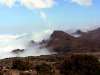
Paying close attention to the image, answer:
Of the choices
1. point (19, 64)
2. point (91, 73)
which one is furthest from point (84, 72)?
point (19, 64)

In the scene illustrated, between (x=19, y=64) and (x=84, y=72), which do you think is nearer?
(x=84, y=72)

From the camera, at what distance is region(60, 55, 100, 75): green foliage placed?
53.3m

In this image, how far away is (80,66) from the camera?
54.6m

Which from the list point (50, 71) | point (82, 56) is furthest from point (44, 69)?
point (82, 56)

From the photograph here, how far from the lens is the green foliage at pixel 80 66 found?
5331 cm

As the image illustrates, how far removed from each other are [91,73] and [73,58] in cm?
Answer: 456

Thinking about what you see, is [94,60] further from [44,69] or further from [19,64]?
[19,64]

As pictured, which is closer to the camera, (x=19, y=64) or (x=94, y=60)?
(x=94, y=60)

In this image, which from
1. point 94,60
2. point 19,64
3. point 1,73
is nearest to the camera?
point 1,73

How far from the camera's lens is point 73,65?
181 ft

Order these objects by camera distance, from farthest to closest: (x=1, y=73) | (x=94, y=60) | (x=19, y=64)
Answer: (x=19, y=64), (x=94, y=60), (x=1, y=73)

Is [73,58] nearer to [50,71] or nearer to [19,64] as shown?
→ [50,71]

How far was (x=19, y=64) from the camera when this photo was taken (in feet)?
209

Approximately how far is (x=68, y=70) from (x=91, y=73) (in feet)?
10.2
